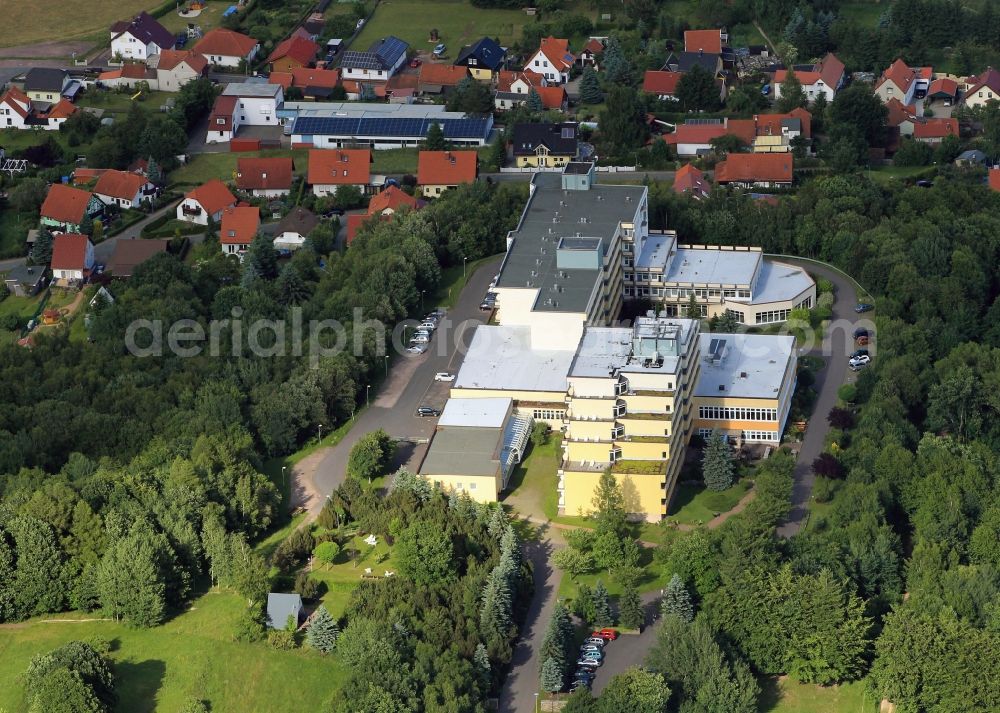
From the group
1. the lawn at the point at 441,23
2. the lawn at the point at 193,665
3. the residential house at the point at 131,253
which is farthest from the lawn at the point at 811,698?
the lawn at the point at 441,23

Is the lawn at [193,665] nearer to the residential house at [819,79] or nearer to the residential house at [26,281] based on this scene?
the residential house at [26,281]

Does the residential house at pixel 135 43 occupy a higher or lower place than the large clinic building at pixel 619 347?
lower

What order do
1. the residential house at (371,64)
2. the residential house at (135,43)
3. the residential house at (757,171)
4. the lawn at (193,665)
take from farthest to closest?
the residential house at (135,43)
the residential house at (371,64)
the residential house at (757,171)
the lawn at (193,665)

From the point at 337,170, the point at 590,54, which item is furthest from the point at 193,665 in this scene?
the point at 590,54

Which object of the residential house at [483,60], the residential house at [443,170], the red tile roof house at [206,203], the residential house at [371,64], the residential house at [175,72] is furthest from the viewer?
the residential house at [175,72]

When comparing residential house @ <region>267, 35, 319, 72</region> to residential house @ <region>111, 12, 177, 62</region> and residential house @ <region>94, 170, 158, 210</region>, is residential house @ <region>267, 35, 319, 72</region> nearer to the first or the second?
residential house @ <region>111, 12, 177, 62</region>

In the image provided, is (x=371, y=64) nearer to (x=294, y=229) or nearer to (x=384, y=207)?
(x=384, y=207)

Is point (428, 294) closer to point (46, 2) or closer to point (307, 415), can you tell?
point (307, 415)
